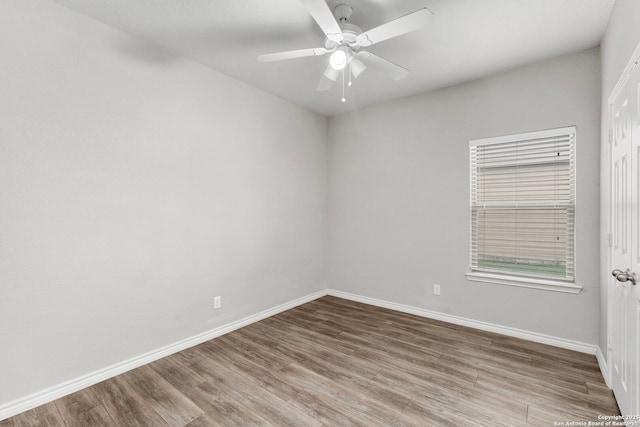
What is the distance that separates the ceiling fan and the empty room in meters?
0.02

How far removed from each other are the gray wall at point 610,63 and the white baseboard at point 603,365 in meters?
0.06

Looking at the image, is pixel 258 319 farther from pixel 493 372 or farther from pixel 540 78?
pixel 540 78

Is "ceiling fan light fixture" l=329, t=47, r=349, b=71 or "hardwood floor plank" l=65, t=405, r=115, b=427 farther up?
"ceiling fan light fixture" l=329, t=47, r=349, b=71

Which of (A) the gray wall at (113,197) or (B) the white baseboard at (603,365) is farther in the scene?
(B) the white baseboard at (603,365)

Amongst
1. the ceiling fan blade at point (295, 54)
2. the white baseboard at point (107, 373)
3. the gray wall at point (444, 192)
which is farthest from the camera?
the gray wall at point (444, 192)

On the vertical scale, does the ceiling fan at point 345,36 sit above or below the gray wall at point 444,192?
above

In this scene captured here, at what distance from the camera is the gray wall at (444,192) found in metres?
2.71

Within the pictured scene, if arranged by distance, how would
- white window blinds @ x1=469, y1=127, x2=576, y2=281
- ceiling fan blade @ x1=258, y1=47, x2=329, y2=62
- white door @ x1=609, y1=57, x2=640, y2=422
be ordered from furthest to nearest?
1. white window blinds @ x1=469, y1=127, x2=576, y2=281
2. ceiling fan blade @ x1=258, y1=47, x2=329, y2=62
3. white door @ x1=609, y1=57, x2=640, y2=422

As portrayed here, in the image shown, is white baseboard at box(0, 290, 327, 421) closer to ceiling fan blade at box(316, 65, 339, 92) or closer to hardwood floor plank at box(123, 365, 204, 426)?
hardwood floor plank at box(123, 365, 204, 426)

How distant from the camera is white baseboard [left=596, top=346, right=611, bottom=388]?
219 cm

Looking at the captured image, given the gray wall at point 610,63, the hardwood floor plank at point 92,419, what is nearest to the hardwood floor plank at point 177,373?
the hardwood floor plank at point 92,419

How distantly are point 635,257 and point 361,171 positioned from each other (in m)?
2.95

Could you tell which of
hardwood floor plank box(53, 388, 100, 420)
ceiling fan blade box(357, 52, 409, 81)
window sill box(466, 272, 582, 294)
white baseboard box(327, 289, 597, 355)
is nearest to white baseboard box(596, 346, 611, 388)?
white baseboard box(327, 289, 597, 355)

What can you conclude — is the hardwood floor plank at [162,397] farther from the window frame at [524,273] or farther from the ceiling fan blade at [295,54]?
the window frame at [524,273]
